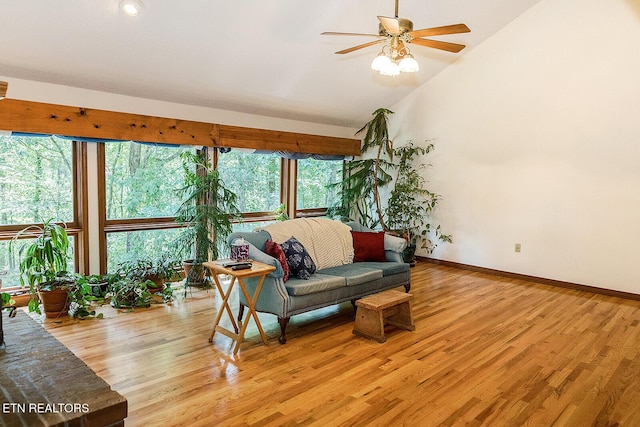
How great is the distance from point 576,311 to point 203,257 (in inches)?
165

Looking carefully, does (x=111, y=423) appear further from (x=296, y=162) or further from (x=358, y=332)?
(x=296, y=162)

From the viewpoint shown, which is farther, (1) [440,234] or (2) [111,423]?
(1) [440,234]

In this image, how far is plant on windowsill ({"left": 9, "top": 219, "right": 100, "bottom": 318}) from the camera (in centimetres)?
370

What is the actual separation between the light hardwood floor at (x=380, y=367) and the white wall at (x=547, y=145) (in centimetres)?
112

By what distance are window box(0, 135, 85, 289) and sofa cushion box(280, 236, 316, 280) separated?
2436 mm

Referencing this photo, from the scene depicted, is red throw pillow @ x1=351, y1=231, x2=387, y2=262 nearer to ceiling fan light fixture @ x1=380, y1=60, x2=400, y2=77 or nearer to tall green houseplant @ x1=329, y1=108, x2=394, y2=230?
tall green houseplant @ x1=329, y1=108, x2=394, y2=230

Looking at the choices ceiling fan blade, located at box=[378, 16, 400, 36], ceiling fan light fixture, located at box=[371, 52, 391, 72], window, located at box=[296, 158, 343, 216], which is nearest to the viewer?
ceiling fan blade, located at box=[378, 16, 400, 36]

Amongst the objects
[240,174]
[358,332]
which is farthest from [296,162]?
[358,332]

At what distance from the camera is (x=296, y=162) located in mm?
6609

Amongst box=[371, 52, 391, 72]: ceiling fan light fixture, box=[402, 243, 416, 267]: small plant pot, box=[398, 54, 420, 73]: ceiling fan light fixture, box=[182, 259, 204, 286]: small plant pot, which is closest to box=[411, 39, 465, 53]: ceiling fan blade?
box=[398, 54, 420, 73]: ceiling fan light fixture

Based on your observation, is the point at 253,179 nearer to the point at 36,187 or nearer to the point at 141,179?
the point at 141,179

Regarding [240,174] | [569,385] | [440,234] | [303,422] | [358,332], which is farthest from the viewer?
[440,234]

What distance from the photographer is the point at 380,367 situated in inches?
114

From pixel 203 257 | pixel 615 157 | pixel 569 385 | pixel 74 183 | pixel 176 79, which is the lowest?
pixel 569 385
